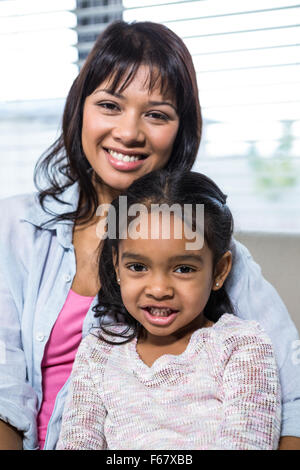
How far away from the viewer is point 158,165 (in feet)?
4.46

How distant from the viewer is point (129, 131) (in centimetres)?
127

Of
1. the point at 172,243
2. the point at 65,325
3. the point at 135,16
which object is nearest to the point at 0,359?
the point at 65,325

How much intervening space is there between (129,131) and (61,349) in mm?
495

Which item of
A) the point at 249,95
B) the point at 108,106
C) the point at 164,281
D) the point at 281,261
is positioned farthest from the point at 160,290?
the point at 249,95

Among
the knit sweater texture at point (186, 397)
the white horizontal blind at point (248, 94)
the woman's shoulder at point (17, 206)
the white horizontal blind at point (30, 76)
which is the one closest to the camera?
the knit sweater texture at point (186, 397)

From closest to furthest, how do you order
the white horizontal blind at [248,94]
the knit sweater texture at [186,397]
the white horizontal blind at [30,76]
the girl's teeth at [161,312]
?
the knit sweater texture at [186,397] < the girl's teeth at [161,312] < the white horizontal blind at [248,94] < the white horizontal blind at [30,76]

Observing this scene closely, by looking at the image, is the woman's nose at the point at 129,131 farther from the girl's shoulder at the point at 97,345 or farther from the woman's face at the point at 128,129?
the girl's shoulder at the point at 97,345

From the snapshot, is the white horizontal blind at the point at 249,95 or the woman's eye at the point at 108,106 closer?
the woman's eye at the point at 108,106

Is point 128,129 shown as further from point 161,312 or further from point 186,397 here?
point 186,397

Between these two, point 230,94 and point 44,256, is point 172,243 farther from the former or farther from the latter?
point 230,94

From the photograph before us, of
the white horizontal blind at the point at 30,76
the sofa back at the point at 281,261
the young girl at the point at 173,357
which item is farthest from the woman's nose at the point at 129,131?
the white horizontal blind at the point at 30,76

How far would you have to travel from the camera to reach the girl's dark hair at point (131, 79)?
1.29 metres

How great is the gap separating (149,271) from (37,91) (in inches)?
66.2

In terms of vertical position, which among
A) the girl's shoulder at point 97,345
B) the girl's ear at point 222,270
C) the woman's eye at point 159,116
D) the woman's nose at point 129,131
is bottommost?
the girl's shoulder at point 97,345
